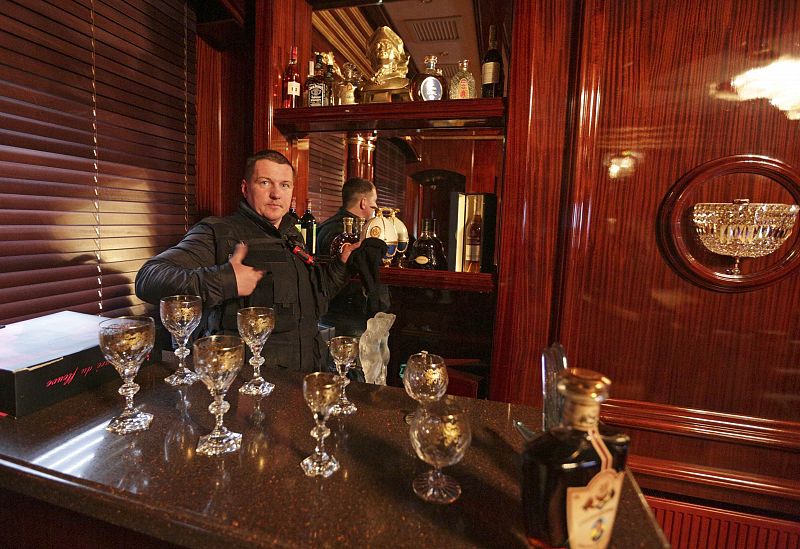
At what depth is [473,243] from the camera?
1762mm

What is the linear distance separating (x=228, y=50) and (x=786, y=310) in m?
2.64

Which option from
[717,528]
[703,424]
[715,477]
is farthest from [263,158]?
[717,528]

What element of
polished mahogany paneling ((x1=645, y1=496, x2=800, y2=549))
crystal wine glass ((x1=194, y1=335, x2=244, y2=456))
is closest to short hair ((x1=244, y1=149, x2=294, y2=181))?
crystal wine glass ((x1=194, y1=335, x2=244, y2=456))

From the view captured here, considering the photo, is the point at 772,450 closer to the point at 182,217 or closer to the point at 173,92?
the point at 182,217

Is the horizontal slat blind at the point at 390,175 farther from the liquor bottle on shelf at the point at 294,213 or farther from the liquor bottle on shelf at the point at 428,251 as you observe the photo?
the liquor bottle on shelf at the point at 294,213

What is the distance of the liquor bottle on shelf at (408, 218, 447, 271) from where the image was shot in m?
1.87

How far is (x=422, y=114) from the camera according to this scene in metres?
1.69

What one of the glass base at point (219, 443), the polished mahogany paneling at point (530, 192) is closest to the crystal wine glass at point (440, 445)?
the glass base at point (219, 443)

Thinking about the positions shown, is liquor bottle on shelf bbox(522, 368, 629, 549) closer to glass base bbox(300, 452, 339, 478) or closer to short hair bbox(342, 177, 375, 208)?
glass base bbox(300, 452, 339, 478)

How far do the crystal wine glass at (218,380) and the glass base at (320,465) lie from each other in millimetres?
165

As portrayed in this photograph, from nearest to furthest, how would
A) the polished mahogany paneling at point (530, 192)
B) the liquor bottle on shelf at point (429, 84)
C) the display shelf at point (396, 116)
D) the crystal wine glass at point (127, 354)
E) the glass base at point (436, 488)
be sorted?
1. the glass base at point (436, 488)
2. the crystal wine glass at point (127, 354)
3. the polished mahogany paneling at point (530, 192)
4. the display shelf at point (396, 116)
5. the liquor bottle on shelf at point (429, 84)

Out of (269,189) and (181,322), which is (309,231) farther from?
(181,322)

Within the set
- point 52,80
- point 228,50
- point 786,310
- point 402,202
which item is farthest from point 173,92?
point 786,310

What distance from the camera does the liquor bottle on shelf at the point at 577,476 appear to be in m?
0.59
